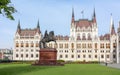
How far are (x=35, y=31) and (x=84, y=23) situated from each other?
26918mm

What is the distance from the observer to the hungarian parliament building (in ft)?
484

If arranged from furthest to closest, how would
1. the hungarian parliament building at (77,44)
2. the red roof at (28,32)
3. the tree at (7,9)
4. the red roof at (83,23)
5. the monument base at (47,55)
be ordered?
the red roof at (28,32), the red roof at (83,23), the hungarian parliament building at (77,44), the monument base at (47,55), the tree at (7,9)

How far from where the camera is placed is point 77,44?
151250mm

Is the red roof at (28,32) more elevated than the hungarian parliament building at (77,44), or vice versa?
the red roof at (28,32)

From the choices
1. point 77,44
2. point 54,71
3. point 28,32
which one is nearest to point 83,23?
point 77,44

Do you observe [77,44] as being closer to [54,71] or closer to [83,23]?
[83,23]

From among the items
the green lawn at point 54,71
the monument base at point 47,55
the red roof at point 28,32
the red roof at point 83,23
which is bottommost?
the green lawn at point 54,71

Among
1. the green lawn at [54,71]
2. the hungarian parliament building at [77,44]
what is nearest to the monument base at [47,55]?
the green lawn at [54,71]

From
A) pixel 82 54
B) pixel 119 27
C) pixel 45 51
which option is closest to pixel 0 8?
pixel 45 51

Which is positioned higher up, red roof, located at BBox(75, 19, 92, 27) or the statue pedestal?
red roof, located at BBox(75, 19, 92, 27)

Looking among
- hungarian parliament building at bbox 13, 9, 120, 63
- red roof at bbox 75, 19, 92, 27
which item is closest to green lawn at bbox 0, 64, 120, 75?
hungarian parliament building at bbox 13, 9, 120, 63

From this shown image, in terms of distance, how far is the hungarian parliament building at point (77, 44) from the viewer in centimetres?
14762

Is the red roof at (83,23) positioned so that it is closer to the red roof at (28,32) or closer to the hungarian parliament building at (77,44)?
the hungarian parliament building at (77,44)

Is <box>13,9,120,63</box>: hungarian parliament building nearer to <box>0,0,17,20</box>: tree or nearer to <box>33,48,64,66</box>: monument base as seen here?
<box>33,48,64,66</box>: monument base
